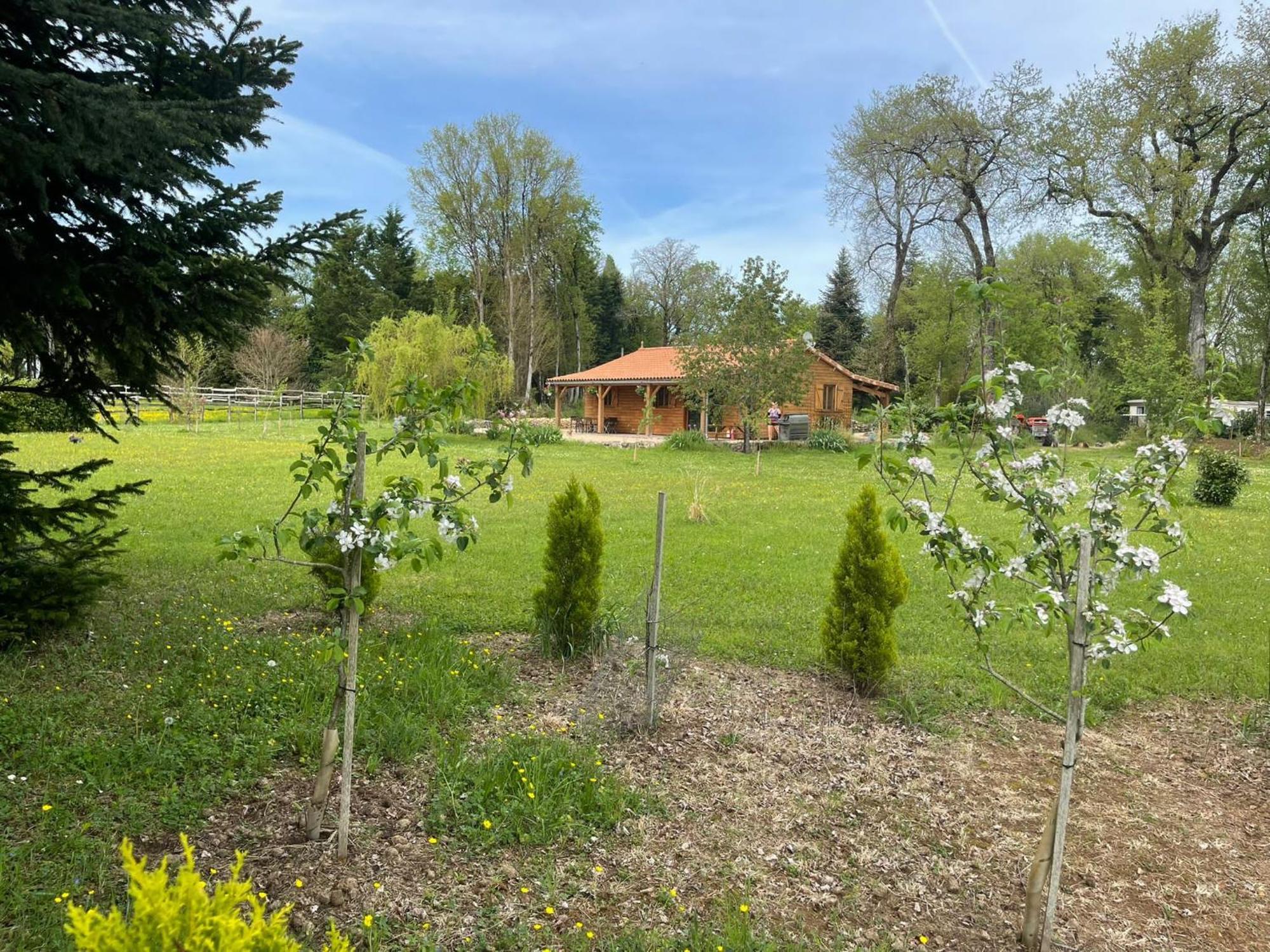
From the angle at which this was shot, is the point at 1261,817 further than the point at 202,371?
No

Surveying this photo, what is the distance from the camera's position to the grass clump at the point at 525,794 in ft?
9.69

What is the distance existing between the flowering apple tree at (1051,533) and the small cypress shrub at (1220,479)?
1282 centimetres

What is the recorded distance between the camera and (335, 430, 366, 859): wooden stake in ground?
2666 millimetres

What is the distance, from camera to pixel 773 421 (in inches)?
1078

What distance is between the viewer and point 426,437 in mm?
2600

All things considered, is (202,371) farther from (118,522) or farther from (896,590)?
(896,590)

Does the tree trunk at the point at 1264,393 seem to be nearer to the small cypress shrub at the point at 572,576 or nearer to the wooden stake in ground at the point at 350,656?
the small cypress shrub at the point at 572,576

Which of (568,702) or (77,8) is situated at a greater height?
(77,8)

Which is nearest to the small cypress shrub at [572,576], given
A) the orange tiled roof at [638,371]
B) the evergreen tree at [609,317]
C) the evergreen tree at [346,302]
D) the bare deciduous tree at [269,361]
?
Result: the orange tiled roof at [638,371]

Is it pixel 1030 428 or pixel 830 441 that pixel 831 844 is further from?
pixel 830 441

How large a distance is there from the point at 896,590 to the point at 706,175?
554 inches

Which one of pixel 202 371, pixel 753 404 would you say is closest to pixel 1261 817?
pixel 753 404

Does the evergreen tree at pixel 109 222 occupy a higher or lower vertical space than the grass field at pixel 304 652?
higher

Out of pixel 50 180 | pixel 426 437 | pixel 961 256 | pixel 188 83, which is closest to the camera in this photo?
pixel 426 437
